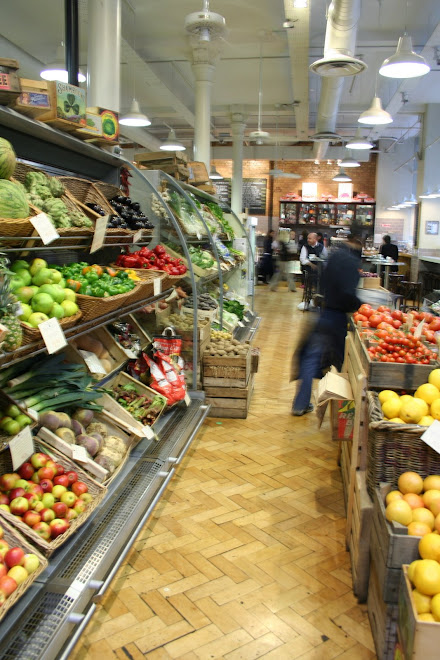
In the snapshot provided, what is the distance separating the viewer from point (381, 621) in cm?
217

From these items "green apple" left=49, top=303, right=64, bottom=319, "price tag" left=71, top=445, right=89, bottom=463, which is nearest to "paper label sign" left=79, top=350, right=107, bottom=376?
"price tag" left=71, top=445, right=89, bottom=463

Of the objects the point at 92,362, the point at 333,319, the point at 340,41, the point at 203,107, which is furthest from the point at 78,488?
the point at 203,107

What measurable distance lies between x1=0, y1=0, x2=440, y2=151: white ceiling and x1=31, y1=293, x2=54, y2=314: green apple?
6.35 meters

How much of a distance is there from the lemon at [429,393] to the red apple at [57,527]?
5.58 feet

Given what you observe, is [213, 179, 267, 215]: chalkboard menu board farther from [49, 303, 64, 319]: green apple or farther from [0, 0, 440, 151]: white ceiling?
[49, 303, 64, 319]: green apple

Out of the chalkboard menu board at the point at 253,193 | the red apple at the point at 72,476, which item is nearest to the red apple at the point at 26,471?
the red apple at the point at 72,476

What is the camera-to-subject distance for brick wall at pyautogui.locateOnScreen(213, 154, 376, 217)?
2100 cm

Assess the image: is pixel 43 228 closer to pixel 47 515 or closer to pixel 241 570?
pixel 47 515

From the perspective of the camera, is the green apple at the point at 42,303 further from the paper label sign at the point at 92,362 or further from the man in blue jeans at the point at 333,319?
the man in blue jeans at the point at 333,319

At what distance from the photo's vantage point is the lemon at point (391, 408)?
8.30 feet

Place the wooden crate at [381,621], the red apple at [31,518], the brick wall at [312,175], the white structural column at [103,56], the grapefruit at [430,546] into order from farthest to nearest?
the brick wall at [312,175] < the white structural column at [103,56] < the red apple at [31,518] < the wooden crate at [381,621] < the grapefruit at [430,546]

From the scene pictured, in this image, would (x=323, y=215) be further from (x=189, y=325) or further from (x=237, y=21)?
(x=189, y=325)

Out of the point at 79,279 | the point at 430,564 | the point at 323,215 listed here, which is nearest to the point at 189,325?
the point at 79,279

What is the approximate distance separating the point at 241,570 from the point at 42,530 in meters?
1.09
